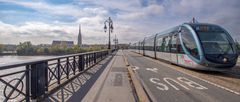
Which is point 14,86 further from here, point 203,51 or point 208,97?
point 203,51

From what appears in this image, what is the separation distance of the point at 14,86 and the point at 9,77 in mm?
299

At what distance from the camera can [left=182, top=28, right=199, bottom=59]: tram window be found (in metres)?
14.0

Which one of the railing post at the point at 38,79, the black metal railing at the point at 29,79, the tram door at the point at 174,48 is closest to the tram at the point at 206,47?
the tram door at the point at 174,48

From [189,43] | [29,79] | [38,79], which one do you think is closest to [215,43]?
[189,43]

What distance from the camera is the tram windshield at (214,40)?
13.5 m

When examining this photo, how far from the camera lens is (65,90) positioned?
7953 millimetres

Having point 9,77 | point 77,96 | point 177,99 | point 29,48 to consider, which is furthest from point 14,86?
point 29,48

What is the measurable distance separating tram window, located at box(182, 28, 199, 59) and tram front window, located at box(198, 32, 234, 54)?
503mm

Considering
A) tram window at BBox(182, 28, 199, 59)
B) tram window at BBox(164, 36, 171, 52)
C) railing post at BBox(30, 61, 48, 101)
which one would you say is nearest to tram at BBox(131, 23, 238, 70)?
tram window at BBox(182, 28, 199, 59)

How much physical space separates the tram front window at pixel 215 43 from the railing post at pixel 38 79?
31.6 ft

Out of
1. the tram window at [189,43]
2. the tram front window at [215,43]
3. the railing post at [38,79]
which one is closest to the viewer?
the railing post at [38,79]

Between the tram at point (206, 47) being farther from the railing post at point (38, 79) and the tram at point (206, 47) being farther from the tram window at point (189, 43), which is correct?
the railing post at point (38, 79)

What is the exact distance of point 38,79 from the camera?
21.1 ft

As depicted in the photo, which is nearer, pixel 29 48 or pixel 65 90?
pixel 65 90
